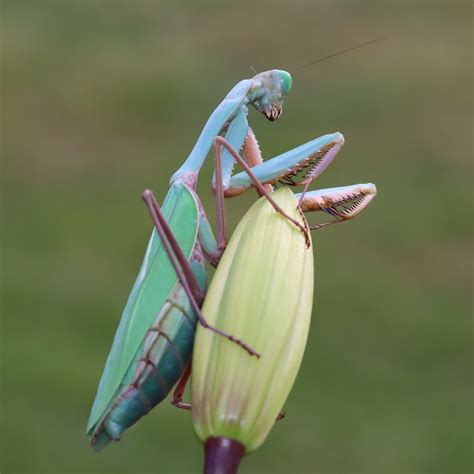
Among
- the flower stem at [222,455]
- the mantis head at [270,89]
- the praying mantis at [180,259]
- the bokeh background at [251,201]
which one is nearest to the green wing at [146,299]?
the praying mantis at [180,259]

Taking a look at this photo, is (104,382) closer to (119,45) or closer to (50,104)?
(50,104)

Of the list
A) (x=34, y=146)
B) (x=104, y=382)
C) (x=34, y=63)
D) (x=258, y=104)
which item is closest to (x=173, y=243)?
(x=104, y=382)

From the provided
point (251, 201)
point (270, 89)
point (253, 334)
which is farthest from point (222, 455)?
point (251, 201)

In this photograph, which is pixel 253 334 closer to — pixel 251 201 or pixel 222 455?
pixel 222 455

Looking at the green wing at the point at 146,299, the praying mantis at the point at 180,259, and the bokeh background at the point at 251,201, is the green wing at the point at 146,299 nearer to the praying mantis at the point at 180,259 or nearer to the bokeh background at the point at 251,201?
the praying mantis at the point at 180,259

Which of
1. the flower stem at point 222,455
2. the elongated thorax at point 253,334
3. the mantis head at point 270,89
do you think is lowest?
the flower stem at point 222,455
